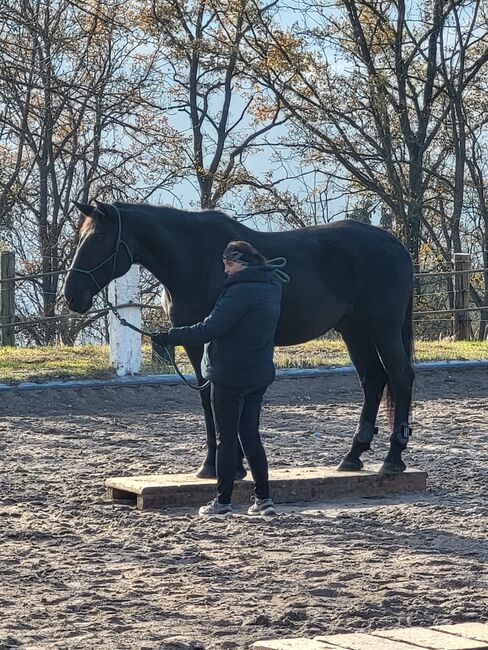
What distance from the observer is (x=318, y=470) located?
873 cm

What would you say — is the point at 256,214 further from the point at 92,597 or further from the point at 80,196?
the point at 92,597

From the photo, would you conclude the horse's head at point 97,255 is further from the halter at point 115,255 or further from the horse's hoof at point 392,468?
the horse's hoof at point 392,468

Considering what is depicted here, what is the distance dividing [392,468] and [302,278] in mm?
1466

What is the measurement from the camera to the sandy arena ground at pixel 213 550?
4930mm

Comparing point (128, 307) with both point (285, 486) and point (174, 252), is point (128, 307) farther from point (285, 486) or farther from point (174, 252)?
point (285, 486)

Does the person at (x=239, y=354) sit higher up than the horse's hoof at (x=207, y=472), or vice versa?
the person at (x=239, y=354)

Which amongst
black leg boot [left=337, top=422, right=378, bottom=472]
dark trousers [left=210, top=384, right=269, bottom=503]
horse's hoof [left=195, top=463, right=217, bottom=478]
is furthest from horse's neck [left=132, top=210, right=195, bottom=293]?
black leg boot [left=337, top=422, right=378, bottom=472]

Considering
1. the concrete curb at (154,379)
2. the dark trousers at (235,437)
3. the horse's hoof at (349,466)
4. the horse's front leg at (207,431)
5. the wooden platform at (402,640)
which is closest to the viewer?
the wooden platform at (402,640)

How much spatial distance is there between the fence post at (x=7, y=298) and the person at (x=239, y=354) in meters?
10.1

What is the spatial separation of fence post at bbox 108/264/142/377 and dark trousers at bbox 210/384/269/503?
677 centimetres

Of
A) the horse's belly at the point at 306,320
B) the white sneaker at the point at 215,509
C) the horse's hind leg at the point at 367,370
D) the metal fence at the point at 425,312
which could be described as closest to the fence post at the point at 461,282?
the metal fence at the point at 425,312

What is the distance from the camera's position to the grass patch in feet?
47.3

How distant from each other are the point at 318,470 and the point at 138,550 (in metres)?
2.51

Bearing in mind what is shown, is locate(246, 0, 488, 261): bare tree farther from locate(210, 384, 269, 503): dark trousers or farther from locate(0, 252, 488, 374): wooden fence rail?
locate(210, 384, 269, 503): dark trousers
